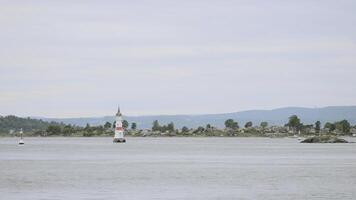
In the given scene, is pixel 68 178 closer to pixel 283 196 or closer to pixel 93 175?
pixel 93 175

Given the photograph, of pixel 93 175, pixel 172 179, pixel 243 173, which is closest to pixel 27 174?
pixel 93 175

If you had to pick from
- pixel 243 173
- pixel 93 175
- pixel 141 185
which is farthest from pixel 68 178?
pixel 243 173

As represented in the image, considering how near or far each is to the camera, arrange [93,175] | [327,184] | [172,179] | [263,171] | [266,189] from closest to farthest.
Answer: [266,189] → [327,184] → [172,179] → [93,175] → [263,171]

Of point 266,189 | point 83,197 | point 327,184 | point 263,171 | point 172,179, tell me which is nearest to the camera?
point 83,197

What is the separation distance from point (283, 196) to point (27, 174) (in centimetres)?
2975

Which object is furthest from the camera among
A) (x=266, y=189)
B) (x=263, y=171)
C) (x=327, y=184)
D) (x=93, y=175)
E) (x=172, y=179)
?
(x=263, y=171)

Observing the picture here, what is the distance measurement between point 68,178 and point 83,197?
1883 centimetres

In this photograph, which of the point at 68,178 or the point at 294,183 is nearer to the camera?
the point at 294,183

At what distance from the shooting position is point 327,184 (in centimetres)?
6406

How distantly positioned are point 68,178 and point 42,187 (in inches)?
398

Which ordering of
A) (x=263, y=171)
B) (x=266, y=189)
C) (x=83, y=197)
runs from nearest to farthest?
(x=83, y=197)
(x=266, y=189)
(x=263, y=171)

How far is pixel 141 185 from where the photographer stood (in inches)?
2466

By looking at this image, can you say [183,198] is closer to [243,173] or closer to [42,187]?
[42,187]

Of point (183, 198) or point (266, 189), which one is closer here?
point (183, 198)
